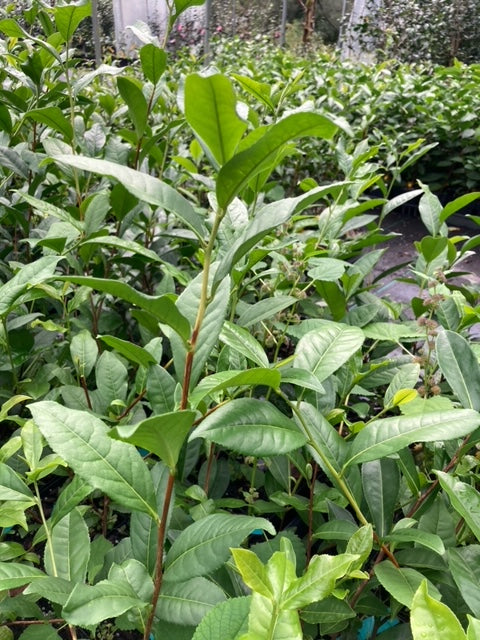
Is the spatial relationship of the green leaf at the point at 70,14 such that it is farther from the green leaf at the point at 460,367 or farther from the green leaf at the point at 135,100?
the green leaf at the point at 460,367

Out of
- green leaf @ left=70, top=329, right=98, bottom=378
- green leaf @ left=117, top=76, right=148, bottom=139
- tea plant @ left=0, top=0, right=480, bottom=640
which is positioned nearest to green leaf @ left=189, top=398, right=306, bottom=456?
tea plant @ left=0, top=0, right=480, bottom=640

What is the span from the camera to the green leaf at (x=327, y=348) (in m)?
0.95

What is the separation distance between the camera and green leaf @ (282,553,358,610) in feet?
1.71

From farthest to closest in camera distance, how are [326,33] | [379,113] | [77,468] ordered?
[326,33]
[379,113]
[77,468]

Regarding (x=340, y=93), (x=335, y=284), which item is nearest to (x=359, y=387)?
(x=335, y=284)

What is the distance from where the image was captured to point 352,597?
90 cm

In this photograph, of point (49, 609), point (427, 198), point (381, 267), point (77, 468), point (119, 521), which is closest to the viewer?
point (77, 468)

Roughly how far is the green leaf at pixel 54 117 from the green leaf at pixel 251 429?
3.13 feet

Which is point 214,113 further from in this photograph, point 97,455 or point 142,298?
point 97,455

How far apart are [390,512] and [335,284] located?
0.61 metres

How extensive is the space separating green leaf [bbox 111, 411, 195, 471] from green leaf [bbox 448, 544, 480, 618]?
43 cm

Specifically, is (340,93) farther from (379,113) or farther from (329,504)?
(329,504)

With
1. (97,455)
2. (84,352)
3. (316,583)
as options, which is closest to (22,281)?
(84,352)

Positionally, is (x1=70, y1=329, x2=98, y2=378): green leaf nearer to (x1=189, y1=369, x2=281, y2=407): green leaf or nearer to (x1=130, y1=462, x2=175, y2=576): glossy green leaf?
(x1=130, y1=462, x2=175, y2=576): glossy green leaf
